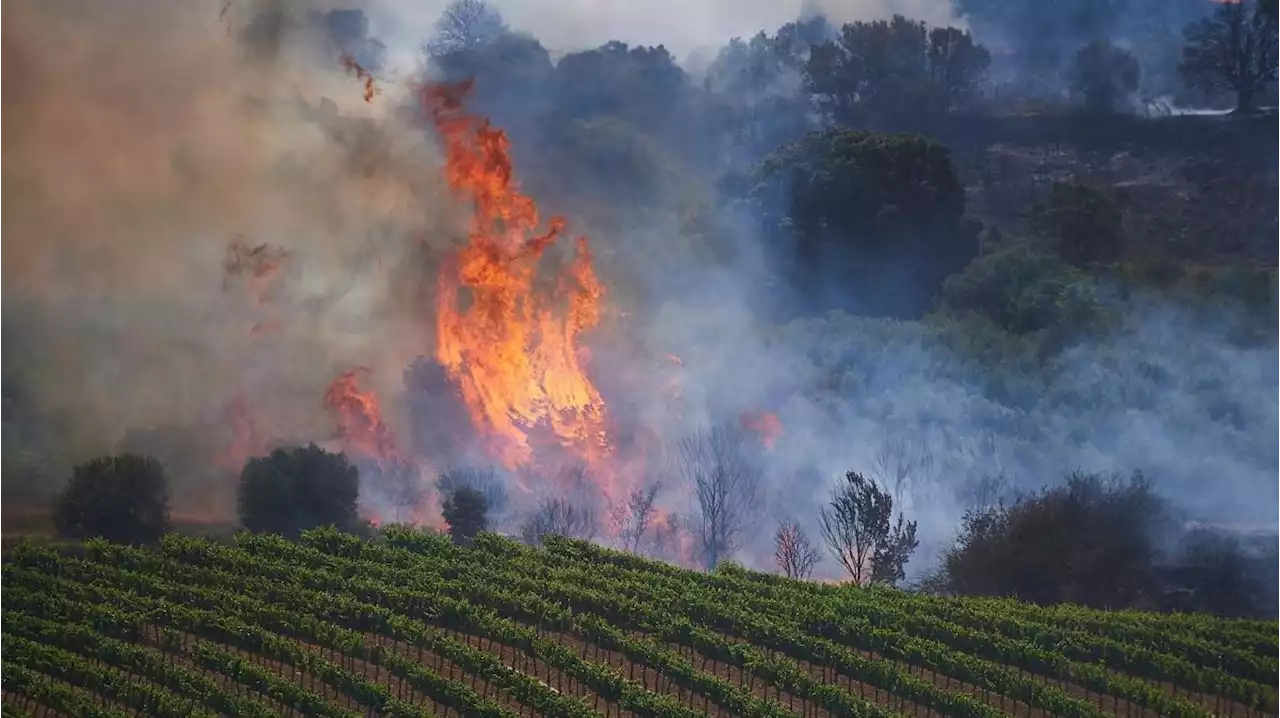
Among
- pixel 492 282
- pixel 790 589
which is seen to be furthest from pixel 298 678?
pixel 492 282

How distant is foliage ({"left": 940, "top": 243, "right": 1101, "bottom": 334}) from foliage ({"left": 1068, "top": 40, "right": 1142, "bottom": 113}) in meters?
12.6

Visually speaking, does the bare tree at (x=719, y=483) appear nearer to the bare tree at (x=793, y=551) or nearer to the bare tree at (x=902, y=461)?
the bare tree at (x=793, y=551)

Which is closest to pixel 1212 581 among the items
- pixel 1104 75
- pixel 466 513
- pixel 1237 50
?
pixel 466 513

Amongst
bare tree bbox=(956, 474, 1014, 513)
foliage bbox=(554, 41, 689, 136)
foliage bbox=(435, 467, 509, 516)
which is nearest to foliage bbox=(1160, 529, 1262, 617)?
bare tree bbox=(956, 474, 1014, 513)

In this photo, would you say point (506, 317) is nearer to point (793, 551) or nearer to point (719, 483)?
point (719, 483)

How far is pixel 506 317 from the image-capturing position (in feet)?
129

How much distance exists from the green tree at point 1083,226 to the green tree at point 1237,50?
8407mm

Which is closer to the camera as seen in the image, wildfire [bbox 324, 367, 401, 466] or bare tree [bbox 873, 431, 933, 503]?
wildfire [bbox 324, 367, 401, 466]

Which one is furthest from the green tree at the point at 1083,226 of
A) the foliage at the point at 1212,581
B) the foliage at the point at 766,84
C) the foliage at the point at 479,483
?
the foliage at the point at 479,483

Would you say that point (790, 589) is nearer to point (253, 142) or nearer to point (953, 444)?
point (953, 444)

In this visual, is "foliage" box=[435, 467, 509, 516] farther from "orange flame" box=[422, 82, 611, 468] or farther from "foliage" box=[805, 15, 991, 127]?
"foliage" box=[805, 15, 991, 127]

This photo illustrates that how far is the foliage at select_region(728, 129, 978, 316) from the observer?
51.3 metres

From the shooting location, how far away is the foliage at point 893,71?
61.1 metres

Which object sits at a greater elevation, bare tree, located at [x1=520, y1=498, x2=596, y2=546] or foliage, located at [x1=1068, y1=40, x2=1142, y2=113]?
foliage, located at [x1=1068, y1=40, x2=1142, y2=113]
